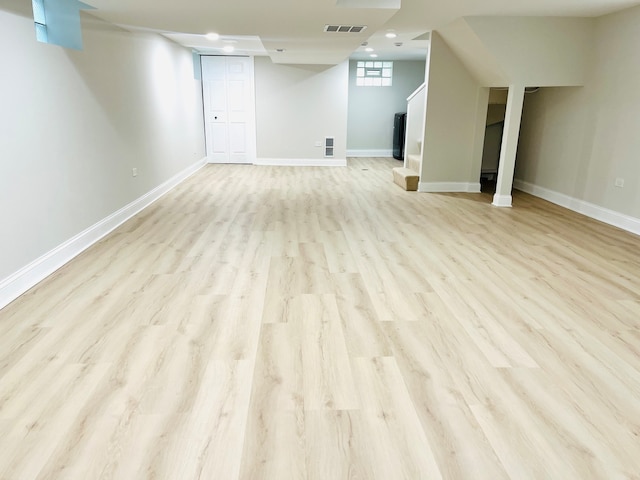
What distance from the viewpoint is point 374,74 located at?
35.4 feet

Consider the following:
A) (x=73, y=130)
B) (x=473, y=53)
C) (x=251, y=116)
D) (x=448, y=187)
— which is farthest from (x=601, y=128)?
(x=251, y=116)

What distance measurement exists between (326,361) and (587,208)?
4857 mm

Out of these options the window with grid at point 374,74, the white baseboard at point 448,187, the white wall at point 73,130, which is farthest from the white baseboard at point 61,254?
the window with grid at point 374,74

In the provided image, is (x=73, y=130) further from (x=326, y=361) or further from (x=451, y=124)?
(x=451, y=124)

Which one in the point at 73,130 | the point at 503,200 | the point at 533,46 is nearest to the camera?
the point at 73,130

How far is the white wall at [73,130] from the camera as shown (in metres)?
3.13

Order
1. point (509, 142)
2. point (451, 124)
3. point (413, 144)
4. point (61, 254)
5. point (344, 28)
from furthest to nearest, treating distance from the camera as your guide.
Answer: point (413, 144), point (451, 124), point (509, 142), point (344, 28), point (61, 254)

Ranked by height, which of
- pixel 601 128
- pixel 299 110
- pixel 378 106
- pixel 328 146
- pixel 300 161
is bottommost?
pixel 300 161

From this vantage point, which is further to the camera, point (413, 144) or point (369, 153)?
point (369, 153)

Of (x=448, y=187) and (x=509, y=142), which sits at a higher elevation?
(x=509, y=142)

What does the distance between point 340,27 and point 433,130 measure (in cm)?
241

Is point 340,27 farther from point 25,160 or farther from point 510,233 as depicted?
point 25,160

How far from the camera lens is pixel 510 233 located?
484 centimetres

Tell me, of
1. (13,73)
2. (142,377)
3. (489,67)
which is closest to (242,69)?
(489,67)
